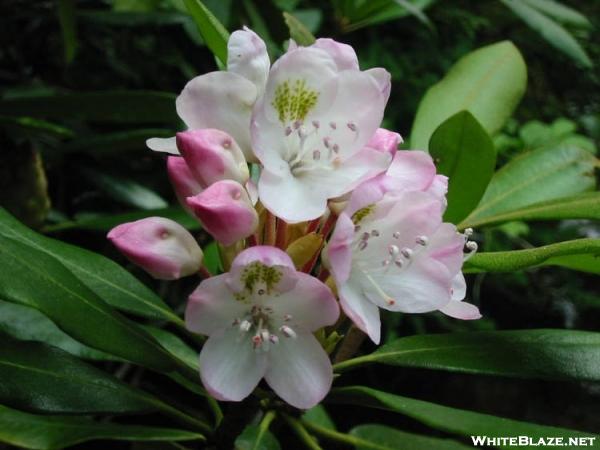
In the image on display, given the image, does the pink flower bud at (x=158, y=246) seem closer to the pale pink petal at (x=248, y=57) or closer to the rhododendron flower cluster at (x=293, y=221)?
the rhododendron flower cluster at (x=293, y=221)

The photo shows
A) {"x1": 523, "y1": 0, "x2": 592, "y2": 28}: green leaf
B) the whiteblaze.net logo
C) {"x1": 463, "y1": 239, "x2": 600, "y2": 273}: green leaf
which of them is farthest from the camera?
{"x1": 523, "y1": 0, "x2": 592, "y2": 28}: green leaf

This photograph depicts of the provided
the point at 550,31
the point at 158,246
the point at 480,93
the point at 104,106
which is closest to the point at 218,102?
the point at 158,246

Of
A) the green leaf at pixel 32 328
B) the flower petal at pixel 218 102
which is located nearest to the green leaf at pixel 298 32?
the flower petal at pixel 218 102

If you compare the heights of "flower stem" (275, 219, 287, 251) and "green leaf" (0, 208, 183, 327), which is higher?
"flower stem" (275, 219, 287, 251)

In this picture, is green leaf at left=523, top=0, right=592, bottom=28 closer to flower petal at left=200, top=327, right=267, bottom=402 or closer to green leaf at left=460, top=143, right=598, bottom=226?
green leaf at left=460, top=143, right=598, bottom=226

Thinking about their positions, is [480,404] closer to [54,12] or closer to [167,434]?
[54,12]

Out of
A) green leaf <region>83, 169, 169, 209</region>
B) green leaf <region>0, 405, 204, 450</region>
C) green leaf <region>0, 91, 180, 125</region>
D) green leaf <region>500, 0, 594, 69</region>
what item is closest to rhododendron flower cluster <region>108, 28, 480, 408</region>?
green leaf <region>0, 405, 204, 450</region>

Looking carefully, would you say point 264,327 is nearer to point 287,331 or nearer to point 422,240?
point 287,331
